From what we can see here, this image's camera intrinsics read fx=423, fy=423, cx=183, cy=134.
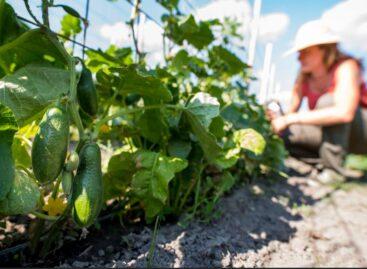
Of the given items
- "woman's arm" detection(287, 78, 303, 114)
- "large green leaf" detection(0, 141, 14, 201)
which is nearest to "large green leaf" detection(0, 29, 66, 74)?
"large green leaf" detection(0, 141, 14, 201)

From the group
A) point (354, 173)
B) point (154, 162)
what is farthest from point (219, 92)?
point (354, 173)

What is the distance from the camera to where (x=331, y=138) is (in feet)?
9.68

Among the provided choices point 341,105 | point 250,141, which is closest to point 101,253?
point 250,141

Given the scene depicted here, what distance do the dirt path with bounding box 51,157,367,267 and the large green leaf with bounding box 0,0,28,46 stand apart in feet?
1.74

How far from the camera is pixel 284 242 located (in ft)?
4.85

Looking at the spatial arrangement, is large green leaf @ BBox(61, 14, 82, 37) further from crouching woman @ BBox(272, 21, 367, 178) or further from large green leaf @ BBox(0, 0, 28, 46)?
crouching woman @ BBox(272, 21, 367, 178)

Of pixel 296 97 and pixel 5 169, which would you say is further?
pixel 296 97

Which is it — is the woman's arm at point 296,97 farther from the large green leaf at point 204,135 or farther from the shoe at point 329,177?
the large green leaf at point 204,135

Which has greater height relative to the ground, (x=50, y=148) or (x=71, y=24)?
(x=71, y=24)

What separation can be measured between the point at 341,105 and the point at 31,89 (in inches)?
87.1

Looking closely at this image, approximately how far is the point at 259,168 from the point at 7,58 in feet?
5.40

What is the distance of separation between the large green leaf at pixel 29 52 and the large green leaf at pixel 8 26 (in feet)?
0.08

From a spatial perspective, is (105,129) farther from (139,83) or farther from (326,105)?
(326,105)

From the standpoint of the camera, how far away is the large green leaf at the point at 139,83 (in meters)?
0.96
